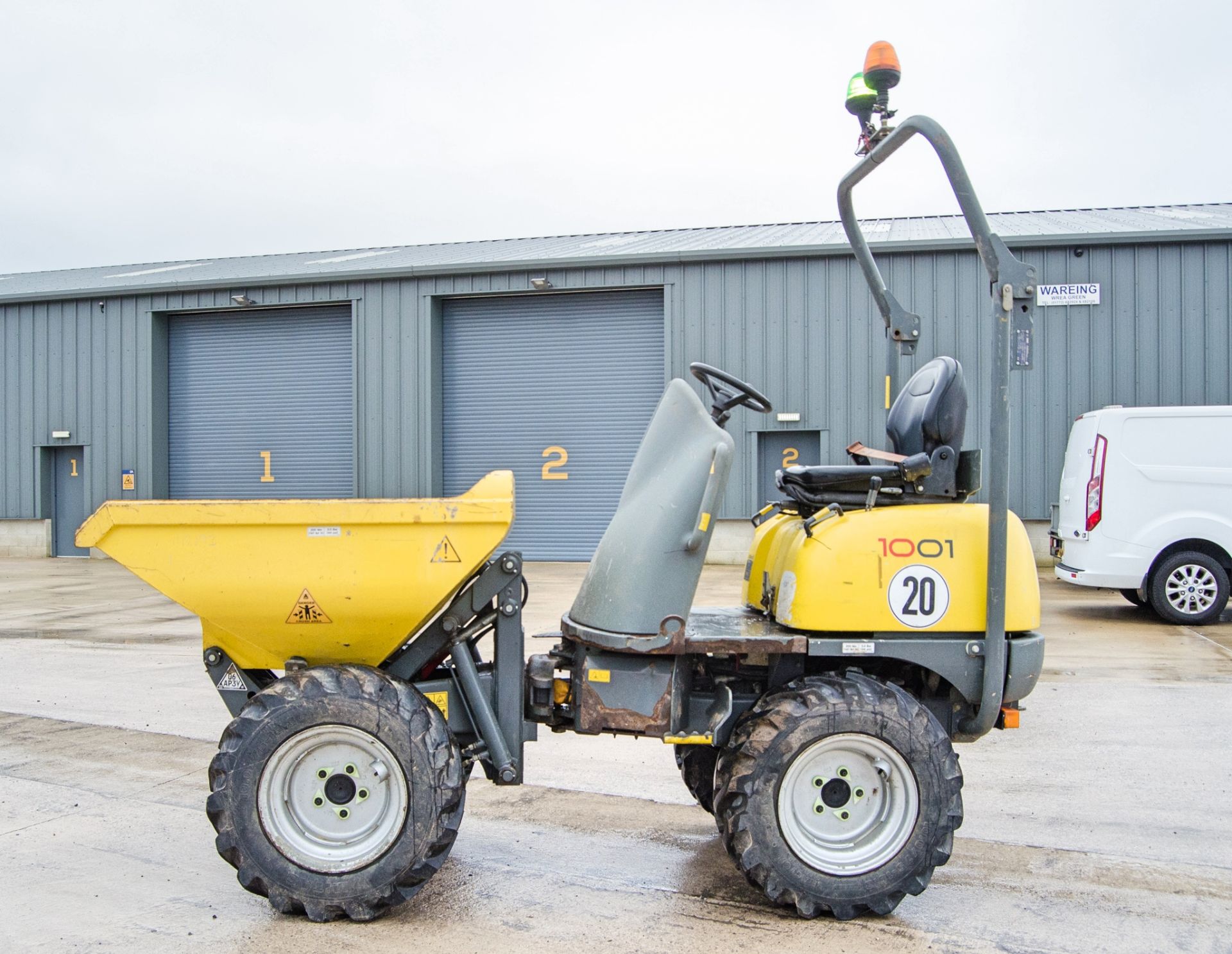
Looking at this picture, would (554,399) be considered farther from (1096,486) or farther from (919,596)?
(919,596)

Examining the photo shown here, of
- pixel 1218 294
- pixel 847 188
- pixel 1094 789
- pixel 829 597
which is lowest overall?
pixel 1094 789

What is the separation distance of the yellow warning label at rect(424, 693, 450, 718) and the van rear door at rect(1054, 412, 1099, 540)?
29.9ft

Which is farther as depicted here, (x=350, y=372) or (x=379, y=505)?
(x=350, y=372)

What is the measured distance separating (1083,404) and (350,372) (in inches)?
514

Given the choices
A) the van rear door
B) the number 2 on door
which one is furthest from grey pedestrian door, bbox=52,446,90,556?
the van rear door

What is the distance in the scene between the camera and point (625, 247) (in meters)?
20.2

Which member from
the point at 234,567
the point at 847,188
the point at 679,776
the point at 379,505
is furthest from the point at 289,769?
the point at 847,188

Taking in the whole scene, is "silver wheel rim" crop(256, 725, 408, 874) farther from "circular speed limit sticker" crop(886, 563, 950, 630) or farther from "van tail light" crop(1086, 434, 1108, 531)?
"van tail light" crop(1086, 434, 1108, 531)

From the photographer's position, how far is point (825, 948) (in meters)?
3.30

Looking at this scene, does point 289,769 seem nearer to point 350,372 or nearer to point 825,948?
point 825,948

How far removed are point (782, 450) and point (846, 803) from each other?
14339 millimetres

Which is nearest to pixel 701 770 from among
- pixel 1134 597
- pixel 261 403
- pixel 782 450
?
pixel 1134 597

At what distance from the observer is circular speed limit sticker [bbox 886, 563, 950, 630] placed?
12.0 ft

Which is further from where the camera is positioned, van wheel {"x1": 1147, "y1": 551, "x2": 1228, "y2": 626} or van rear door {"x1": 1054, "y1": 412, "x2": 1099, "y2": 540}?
van rear door {"x1": 1054, "y1": 412, "x2": 1099, "y2": 540}
